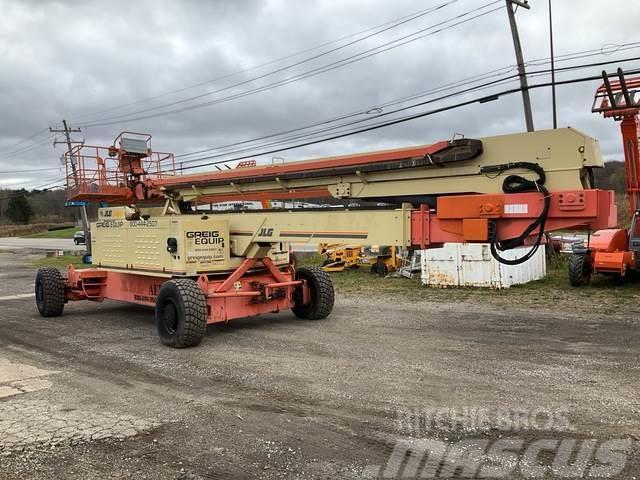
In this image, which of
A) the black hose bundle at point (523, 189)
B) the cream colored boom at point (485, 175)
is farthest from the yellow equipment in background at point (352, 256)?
the black hose bundle at point (523, 189)

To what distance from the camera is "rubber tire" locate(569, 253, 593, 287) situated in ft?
44.9

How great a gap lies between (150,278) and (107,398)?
154 inches

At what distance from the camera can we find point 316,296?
9.62m

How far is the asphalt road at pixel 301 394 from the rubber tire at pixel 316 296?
25 cm

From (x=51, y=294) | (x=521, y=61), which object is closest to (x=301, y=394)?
(x=51, y=294)

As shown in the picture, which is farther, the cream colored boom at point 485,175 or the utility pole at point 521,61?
the utility pole at point 521,61

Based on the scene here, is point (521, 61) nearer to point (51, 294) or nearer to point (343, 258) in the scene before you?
point (343, 258)

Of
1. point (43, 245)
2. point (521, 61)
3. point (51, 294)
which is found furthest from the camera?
point (43, 245)

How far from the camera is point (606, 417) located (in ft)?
15.9

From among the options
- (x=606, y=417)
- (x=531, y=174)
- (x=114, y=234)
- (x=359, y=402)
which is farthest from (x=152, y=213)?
(x=606, y=417)

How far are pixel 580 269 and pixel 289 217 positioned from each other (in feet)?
29.0

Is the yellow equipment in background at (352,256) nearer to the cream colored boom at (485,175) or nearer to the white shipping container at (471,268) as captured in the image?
the white shipping container at (471,268)

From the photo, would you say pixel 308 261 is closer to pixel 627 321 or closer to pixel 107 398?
pixel 627 321

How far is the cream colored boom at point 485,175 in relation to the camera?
5273mm
